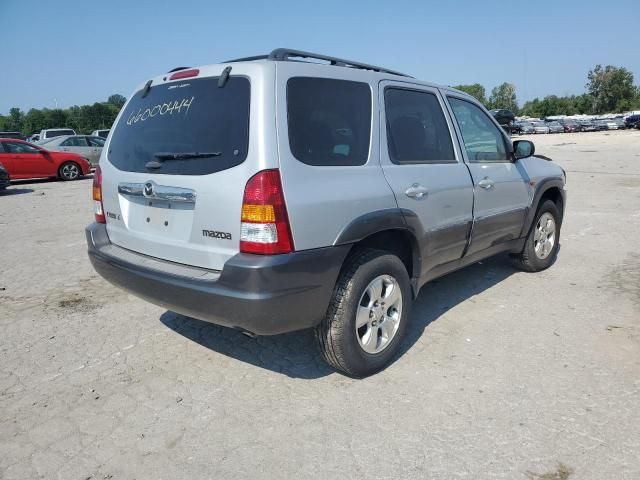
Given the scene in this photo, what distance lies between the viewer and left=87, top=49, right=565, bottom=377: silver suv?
105 inches

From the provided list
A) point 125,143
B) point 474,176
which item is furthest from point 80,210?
point 474,176

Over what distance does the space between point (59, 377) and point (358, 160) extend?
240 centimetres

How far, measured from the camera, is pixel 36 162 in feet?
50.7

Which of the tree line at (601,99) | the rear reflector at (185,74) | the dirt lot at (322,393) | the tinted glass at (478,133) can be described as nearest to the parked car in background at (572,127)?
the tree line at (601,99)

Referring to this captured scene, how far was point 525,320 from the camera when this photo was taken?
163 inches

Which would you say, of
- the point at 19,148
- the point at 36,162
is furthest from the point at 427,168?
the point at 36,162

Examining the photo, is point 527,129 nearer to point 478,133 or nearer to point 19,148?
point 19,148

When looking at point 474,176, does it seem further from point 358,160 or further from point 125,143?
point 125,143

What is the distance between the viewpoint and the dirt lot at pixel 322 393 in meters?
2.45

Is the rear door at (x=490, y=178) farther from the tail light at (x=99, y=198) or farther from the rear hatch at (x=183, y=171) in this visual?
the tail light at (x=99, y=198)

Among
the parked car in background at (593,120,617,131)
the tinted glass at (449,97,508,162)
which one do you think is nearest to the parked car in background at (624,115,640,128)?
the parked car in background at (593,120,617,131)

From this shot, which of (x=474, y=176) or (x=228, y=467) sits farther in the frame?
(x=474, y=176)

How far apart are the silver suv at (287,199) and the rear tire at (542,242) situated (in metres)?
1.66

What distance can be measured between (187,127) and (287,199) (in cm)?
85
